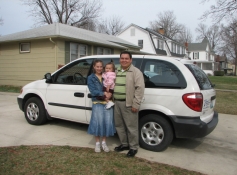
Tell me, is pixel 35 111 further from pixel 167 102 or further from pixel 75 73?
pixel 167 102

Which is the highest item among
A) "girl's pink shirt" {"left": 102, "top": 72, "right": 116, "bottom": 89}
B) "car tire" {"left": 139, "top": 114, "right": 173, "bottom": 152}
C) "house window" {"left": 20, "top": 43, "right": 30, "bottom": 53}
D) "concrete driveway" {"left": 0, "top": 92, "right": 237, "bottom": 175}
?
"house window" {"left": 20, "top": 43, "right": 30, "bottom": 53}

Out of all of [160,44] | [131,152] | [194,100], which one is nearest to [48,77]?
[131,152]

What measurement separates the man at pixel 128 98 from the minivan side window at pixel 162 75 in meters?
0.48

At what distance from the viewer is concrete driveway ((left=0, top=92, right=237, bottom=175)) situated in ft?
12.6

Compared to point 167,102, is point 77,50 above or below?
above

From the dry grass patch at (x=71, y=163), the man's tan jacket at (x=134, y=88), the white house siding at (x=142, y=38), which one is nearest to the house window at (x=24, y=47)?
the dry grass patch at (x=71, y=163)

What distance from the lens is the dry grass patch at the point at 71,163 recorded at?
10.9 feet

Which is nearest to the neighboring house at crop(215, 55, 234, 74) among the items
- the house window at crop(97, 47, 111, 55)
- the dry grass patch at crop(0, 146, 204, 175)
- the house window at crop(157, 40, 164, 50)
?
the house window at crop(157, 40, 164, 50)

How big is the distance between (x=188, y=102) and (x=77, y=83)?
2358mm

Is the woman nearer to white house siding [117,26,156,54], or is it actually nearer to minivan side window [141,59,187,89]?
minivan side window [141,59,187,89]

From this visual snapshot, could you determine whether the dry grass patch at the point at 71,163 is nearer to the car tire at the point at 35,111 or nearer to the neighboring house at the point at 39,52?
the car tire at the point at 35,111

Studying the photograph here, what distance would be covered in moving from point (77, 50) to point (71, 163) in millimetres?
11920

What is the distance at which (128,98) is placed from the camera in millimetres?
3744

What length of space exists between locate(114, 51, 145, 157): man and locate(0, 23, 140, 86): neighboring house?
9830 millimetres
